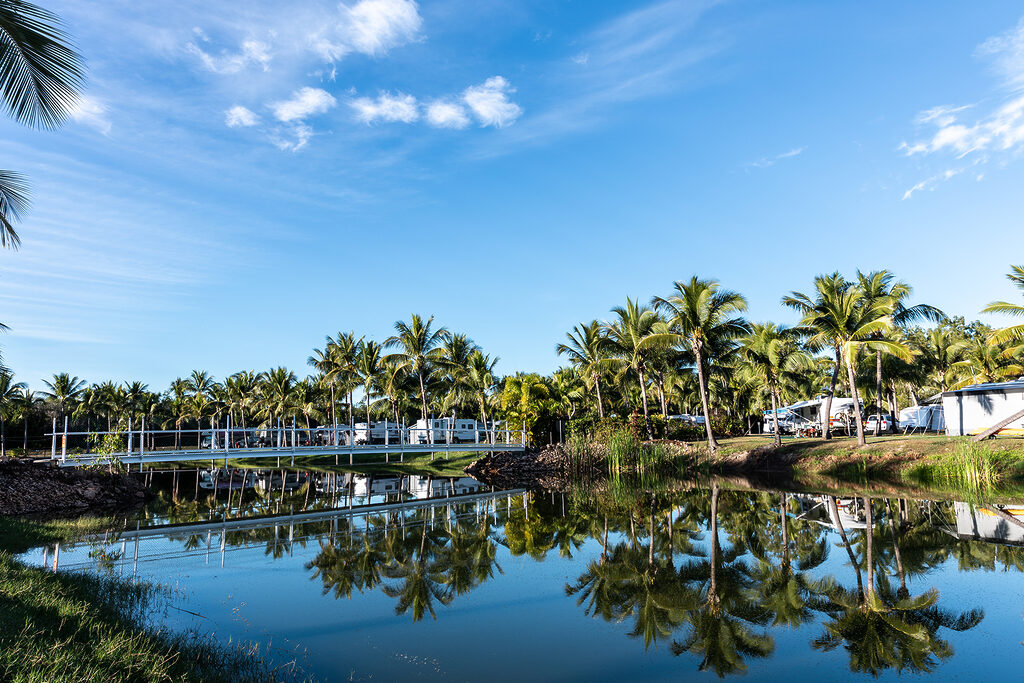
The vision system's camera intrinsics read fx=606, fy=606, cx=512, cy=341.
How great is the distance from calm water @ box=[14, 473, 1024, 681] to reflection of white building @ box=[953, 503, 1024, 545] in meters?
0.11

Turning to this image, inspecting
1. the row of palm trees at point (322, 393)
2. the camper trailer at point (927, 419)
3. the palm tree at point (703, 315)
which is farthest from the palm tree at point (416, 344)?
the camper trailer at point (927, 419)

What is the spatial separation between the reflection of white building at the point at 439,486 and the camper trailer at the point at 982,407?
78.8ft

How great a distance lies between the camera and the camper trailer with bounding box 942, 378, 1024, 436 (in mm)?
28719

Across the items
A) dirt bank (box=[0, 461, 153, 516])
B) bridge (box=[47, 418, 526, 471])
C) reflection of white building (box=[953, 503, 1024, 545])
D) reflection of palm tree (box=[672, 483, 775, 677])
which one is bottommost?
reflection of white building (box=[953, 503, 1024, 545])

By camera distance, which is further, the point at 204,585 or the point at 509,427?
the point at 509,427

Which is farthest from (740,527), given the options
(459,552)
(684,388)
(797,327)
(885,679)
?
(684,388)

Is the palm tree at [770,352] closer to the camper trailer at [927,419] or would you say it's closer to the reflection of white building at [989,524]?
the camper trailer at [927,419]

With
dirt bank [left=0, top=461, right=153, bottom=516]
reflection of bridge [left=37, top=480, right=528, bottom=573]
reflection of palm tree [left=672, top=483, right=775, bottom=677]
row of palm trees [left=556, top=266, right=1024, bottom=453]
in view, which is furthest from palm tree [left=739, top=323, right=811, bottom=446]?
dirt bank [left=0, top=461, right=153, bottom=516]

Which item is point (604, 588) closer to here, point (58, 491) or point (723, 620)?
point (723, 620)

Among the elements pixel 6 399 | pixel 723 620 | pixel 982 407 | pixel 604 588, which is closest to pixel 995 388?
pixel 982 407

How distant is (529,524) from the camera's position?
59.0ft

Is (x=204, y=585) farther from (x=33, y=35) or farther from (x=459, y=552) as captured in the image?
(x=33, y=35)

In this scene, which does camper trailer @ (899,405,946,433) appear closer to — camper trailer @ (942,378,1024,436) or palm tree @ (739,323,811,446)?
palm tree @ (739,323,811,446)

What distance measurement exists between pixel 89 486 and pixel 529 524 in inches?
599
